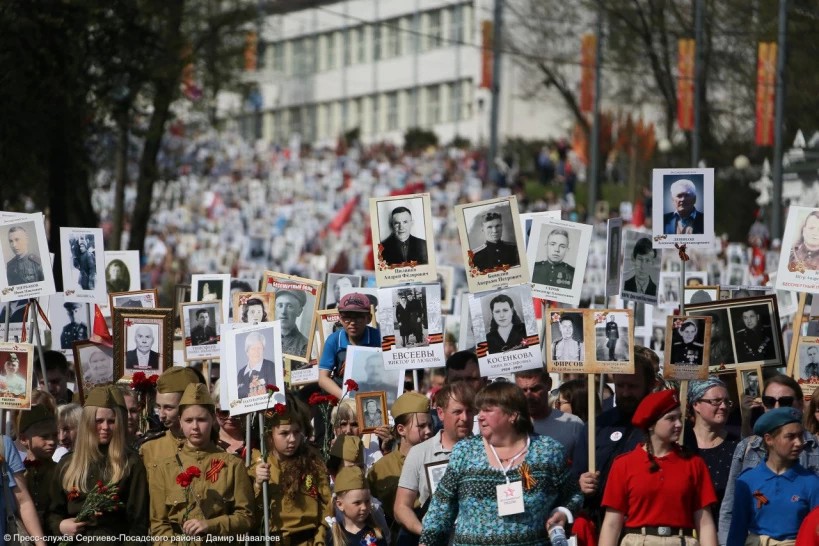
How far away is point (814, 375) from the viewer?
497 inches

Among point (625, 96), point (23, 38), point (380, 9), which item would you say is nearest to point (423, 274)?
point (23, 38)

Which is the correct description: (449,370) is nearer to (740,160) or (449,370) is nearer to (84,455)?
(84,455)

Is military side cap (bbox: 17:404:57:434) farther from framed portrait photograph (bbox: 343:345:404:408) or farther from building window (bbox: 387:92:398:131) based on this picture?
building window (bbox: 387:92:398:131)

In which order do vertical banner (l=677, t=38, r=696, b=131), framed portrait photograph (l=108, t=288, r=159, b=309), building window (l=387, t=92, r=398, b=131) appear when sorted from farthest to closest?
building window (l=387, t=92, r=398, b=131), vertical banner (l=677, t=38, r=696, b=131), framed portrait photograph (l=108, t=288, r=159, b=309)

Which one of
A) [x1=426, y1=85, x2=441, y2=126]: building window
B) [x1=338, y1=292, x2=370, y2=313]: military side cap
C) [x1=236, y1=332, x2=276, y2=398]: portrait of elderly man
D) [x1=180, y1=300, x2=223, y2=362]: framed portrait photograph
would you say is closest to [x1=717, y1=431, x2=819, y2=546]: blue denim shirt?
[x1=236, y1=332, x2=276, y2=398]: portrait of elderly man

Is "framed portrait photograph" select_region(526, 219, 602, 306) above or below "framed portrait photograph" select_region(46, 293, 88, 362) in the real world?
above

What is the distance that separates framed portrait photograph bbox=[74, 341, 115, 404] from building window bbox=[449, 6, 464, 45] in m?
71.3

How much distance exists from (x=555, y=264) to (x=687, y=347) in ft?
5.36

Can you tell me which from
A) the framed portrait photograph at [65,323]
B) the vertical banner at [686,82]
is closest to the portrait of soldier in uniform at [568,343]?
the framed portrait photograph at [65,323]

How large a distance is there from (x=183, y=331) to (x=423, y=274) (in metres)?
2.47

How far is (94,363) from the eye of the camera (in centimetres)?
1202

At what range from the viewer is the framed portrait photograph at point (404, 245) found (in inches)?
456

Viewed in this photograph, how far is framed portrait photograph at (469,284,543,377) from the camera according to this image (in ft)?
34.7

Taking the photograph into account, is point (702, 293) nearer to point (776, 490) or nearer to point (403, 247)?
point (403, 247)
